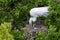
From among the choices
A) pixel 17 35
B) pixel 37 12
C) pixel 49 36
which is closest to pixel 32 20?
pixel 37 12

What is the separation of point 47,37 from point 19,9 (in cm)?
107

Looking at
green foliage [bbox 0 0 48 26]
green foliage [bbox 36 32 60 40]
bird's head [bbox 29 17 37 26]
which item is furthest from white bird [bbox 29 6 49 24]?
green foliage [bbox 36 32 60 40]

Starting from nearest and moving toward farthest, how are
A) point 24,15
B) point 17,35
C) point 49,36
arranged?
point 49,36 → point 17,35 → point 24,15

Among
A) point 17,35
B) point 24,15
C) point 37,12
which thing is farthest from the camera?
point 24,15

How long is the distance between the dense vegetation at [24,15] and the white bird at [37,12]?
0.29ft

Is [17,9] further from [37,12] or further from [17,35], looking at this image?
[17,35]

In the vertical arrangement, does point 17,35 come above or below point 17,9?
below

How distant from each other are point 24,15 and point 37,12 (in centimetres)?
29

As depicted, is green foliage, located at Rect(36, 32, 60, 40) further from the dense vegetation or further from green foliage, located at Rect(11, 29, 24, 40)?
green foliage, located at Rect(11, 29, 24, 40)

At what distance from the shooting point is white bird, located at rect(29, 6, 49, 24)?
4.32 meters

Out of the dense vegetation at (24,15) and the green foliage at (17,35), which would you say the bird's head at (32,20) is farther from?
the green foliage at (17,35)

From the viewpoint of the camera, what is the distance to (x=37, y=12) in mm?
4324

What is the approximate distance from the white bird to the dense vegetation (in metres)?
0.09

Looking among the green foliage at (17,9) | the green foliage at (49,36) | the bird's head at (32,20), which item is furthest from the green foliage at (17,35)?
the bird's head at (32,20)
